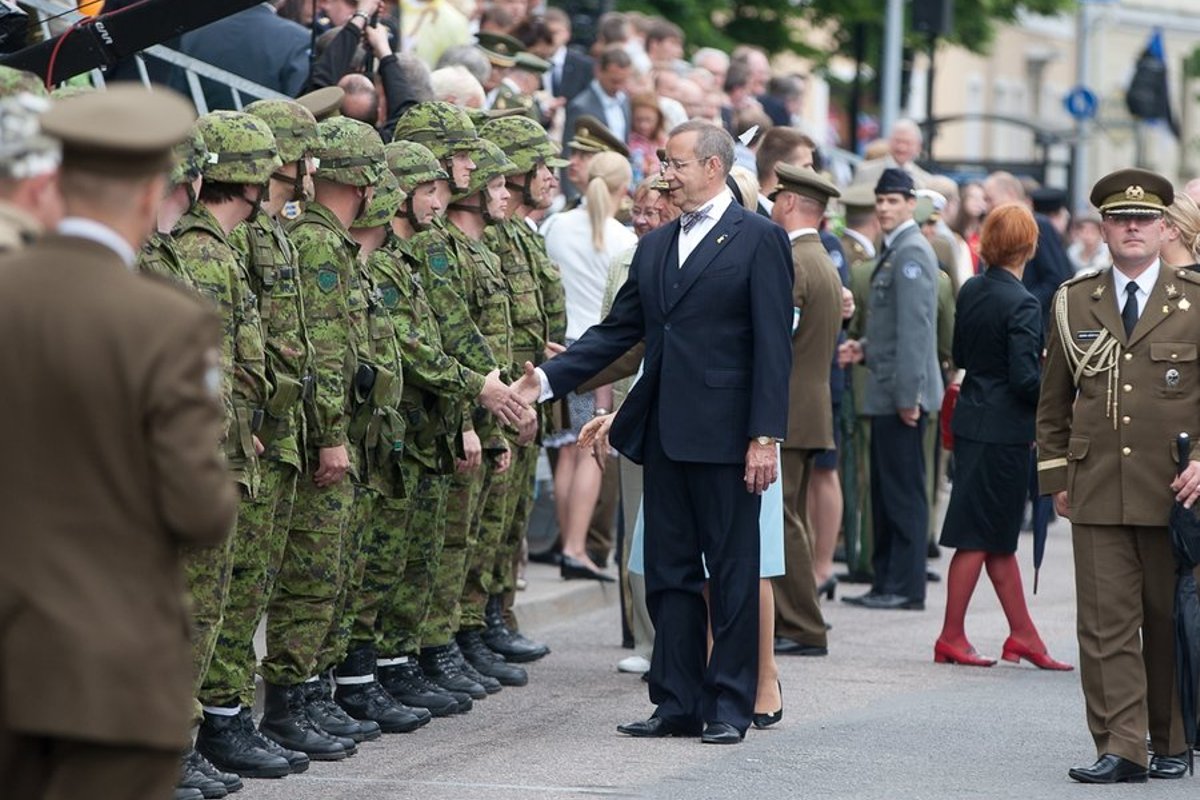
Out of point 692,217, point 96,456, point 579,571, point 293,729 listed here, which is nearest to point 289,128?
point 692,217

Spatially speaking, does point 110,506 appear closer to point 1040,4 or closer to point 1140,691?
point 1140,691

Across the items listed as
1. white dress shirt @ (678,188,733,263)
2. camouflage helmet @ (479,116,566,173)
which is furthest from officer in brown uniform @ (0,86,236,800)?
camouflage helmet @ (479,116,566,173)

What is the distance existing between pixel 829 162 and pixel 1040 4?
15.0 meters

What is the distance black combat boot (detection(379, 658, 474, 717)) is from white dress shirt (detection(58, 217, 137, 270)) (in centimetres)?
520

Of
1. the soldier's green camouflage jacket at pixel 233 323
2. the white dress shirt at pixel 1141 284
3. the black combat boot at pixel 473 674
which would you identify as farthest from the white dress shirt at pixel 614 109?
the soldier's green camouflage jacket at pixel 233 323

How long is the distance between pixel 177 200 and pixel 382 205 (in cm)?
145

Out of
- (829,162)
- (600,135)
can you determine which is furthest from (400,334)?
(829,162)

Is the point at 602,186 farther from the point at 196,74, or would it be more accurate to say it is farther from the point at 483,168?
the point at 483,168

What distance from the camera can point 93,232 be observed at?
4.73m

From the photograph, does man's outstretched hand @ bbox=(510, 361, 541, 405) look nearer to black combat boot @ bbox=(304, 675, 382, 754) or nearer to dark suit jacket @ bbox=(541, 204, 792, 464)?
dark suit jacket @ bbox=(541, 204, 792, 464)

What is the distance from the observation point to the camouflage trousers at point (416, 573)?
9656mm

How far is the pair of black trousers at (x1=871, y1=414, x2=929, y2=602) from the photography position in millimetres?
13797

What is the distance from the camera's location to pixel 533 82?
15484 mm

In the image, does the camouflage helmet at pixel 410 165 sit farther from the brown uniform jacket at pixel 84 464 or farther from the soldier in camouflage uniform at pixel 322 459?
the brown uniform jacket at pixel 84 464
